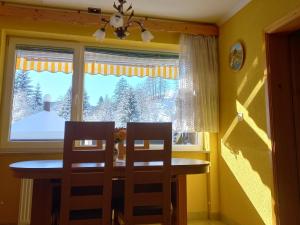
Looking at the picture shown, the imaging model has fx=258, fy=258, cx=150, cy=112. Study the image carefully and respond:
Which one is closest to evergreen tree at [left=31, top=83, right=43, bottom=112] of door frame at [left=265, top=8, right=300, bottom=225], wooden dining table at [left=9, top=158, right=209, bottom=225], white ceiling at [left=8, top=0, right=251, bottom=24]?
white ceiling at [left=8, top=0, right=251, bottom=24]

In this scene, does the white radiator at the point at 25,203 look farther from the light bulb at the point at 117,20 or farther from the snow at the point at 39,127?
the light bulb at the point at 117,20

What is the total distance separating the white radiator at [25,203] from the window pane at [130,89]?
3.25 ft

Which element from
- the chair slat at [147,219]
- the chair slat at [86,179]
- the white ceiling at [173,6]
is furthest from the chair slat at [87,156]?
the white ceiling at [173,6]

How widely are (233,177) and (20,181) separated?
7.88 ft

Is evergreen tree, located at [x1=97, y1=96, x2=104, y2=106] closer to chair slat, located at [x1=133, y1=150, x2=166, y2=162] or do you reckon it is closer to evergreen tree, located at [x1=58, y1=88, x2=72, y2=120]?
evergreen tree, located at [x1=58, y1=88, x2=72, y2=120]

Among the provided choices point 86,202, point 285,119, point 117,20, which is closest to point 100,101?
point 117,20

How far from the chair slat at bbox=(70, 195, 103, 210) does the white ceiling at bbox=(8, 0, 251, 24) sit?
2.15 m

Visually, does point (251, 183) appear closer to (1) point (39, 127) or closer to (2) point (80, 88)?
(2) point (80, 88)

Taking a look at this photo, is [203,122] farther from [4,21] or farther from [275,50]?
[4,21]

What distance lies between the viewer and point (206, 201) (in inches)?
130

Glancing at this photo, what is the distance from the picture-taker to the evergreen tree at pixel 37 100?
310 centimetres

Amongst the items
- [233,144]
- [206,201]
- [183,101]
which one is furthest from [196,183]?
[183,101]

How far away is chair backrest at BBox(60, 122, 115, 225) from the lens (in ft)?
5.75

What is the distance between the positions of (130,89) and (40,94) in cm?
111
